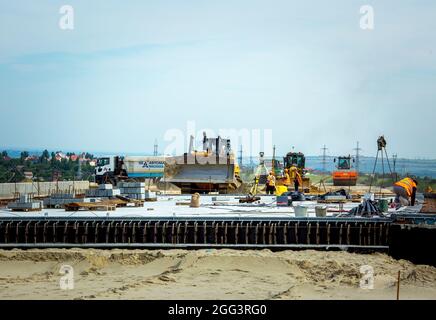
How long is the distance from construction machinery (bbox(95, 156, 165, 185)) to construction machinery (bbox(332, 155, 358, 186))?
14.6 metres

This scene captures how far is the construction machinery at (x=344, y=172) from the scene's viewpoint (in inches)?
2532

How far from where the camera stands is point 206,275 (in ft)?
81.1

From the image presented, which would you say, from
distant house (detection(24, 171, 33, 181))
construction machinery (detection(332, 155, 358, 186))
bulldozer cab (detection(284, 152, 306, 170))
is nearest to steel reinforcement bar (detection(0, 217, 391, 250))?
bulldozer cab (detection(284, 152, 306, 170))

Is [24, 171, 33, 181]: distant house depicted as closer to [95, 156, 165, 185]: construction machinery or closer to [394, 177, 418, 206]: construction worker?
[95, 156, 165, 185]: construction machinery

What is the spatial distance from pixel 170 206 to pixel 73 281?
436 inches

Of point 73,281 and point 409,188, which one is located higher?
point 409,188

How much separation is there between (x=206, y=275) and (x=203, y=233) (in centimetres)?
314

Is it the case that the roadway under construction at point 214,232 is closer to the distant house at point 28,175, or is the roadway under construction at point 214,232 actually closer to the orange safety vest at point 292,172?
the orange safety vest at point 292,172

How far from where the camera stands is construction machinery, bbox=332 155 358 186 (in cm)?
6431

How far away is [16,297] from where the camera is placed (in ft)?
73.1
